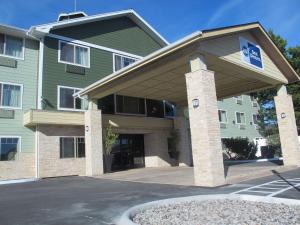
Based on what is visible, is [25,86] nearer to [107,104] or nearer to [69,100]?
[69,100]

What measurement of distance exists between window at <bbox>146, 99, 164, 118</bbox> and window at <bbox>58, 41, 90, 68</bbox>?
5184 mm

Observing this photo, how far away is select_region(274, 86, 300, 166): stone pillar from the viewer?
15500 millimetres

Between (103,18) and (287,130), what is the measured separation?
1341cm

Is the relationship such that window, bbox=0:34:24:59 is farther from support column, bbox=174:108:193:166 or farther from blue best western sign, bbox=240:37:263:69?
blue best western sign, bbox=240:37:263:69

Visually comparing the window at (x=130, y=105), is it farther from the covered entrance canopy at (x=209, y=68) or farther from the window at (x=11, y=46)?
the window at (x=11, y=46)

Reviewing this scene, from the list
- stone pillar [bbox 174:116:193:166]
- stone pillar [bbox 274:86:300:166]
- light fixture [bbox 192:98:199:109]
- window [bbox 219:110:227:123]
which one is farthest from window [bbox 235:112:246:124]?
light fixture [bbox 192:98:199:109]

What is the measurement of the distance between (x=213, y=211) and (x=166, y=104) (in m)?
17.2

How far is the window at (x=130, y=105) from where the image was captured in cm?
2048

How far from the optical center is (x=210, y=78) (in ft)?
35.7

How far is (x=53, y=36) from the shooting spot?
1817 cm

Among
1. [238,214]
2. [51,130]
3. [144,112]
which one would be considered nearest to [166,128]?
[144,112]

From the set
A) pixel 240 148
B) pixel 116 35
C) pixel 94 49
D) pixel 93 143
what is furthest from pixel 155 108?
pixel 240 148

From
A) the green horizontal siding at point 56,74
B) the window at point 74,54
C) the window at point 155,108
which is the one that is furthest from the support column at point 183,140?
the window at point 74,54

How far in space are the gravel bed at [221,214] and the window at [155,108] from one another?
15031 millimetres
